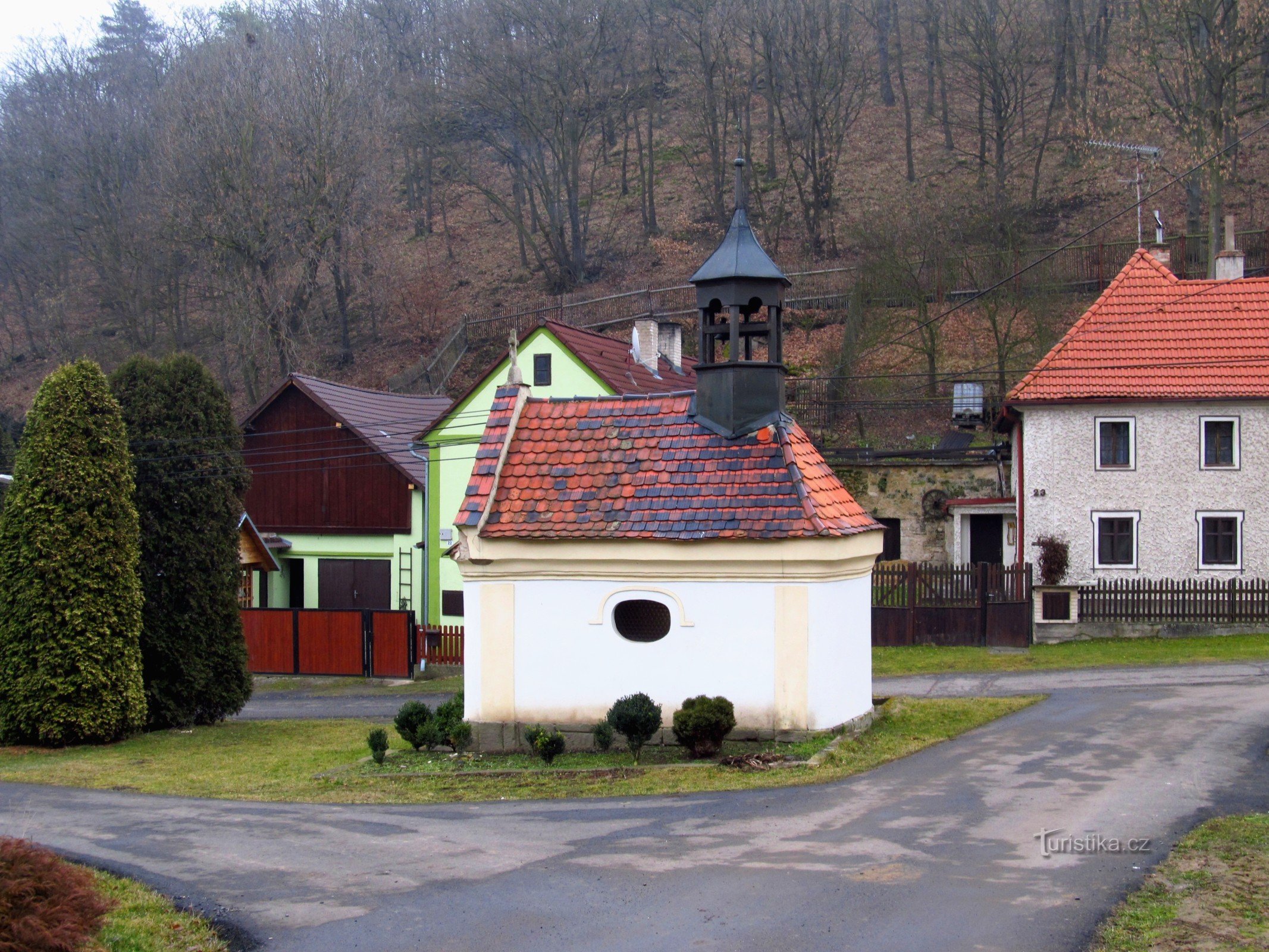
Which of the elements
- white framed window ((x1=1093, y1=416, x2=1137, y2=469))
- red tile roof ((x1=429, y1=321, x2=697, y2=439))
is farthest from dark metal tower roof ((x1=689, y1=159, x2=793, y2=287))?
white framed window ((x1=1093, y1=416, x2=1137, y2=469))

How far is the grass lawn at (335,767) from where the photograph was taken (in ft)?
39.4

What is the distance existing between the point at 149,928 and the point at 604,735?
20.9 ft

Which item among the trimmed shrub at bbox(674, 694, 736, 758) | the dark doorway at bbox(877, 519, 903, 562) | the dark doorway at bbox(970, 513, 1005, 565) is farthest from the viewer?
the dark doorway at bbox(877, 519, 903, 562)

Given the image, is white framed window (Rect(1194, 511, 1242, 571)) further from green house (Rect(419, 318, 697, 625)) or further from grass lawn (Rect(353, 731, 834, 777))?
grass lawn (Rect(353, 731, 834, 777))

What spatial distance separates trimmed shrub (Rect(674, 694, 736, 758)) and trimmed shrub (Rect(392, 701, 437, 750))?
3.26m

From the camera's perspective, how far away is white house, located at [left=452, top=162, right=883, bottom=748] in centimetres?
1338

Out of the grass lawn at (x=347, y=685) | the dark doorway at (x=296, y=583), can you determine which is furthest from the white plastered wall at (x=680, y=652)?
the dark doorway at (x=296, y=583)

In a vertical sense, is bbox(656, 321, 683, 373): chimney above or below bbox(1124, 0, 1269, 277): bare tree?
below

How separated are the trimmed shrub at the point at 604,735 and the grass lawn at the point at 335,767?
0.83 meters

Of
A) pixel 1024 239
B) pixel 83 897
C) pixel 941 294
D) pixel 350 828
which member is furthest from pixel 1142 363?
pixel 83 897

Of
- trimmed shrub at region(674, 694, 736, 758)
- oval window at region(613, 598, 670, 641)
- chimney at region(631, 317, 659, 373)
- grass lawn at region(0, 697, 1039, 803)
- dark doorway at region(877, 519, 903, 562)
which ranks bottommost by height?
grass lawn at region(0, 697, 1039, 803)

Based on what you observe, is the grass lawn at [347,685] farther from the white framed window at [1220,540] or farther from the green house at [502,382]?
the white framed window at [1220,540]

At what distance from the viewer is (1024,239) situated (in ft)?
124

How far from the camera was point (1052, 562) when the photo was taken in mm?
25453
